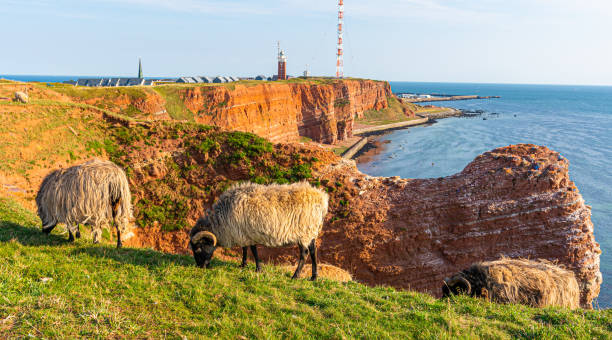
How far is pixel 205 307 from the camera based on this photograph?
6172 mm

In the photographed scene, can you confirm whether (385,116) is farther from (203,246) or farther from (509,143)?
(203,246)

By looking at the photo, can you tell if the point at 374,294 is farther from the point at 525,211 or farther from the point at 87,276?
the point at 525,211

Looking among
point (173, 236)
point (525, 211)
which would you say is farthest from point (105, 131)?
point (525, 211)

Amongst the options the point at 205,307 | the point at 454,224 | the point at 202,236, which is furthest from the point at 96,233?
the point at 454,224

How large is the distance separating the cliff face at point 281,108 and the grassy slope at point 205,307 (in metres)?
44.3

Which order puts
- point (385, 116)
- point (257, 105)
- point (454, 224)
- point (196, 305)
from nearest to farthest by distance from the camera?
1. point (196, 305)
2. point (454, 224)
3. point (257, 105)
4. point (385, 116)

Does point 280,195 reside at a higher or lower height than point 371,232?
higher

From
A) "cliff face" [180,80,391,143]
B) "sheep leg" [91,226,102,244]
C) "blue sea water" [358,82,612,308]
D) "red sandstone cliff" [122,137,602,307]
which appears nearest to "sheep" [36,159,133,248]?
"sheep leg" [91,226,102,244]

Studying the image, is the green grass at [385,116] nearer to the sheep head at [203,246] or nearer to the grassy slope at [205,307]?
the sheep head at [203,246]

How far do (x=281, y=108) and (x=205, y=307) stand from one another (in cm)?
6776

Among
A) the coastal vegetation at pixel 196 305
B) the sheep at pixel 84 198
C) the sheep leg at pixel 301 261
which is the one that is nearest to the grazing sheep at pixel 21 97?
the coastal vegetation at pixel 196 305

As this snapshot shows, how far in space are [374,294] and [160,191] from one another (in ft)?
52.9

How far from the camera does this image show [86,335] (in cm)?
482

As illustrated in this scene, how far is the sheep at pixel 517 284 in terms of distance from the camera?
9102 millimetres
